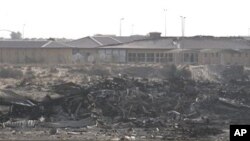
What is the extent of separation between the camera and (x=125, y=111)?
83.4 ft

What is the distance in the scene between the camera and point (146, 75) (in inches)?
1972

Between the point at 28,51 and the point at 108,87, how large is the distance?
45136 millimetres

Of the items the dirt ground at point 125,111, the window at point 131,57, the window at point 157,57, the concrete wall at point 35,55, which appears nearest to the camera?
the dirt ground at point 125,111

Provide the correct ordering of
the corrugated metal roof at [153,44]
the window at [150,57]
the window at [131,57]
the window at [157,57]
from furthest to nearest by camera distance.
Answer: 1. the window at [131,57]
2. the corrugated metal roof at [153,44]
3. the window at [150,57]
4. the window at [157,57]

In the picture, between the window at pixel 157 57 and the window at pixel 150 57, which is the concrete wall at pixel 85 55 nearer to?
the window at pixel 150 57

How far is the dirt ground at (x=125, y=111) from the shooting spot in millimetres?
21172

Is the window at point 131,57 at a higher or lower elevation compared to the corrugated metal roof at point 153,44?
lower

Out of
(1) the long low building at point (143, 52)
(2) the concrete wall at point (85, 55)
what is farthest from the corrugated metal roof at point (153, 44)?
(2) the concrete wall at point (85, 55)

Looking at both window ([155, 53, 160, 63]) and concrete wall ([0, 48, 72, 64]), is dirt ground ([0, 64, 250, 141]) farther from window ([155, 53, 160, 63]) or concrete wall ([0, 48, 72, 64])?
concrete wall ([0, 48, 72, 64])

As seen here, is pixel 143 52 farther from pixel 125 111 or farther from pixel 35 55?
pixel 125 111

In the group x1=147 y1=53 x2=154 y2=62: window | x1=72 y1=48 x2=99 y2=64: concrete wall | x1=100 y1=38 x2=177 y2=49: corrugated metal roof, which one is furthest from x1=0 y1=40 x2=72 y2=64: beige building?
x1=147 y1=53 x2=154 y2=62: window

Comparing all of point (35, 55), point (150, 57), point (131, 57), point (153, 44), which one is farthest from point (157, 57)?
point (35, 55)

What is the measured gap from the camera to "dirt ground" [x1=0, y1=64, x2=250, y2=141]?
21172 mm

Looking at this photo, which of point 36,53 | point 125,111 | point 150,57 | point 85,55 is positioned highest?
point 36,53
